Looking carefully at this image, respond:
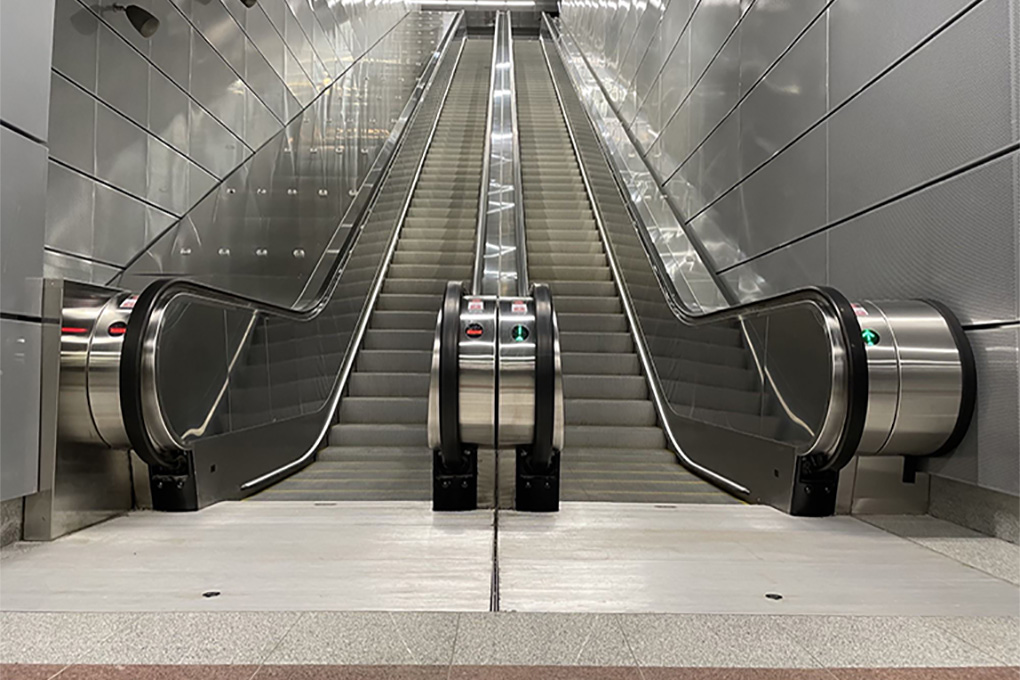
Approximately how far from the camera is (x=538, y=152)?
34.8ft

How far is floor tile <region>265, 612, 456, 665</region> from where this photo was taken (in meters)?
1.74

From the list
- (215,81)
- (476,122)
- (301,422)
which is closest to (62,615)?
(301,422)

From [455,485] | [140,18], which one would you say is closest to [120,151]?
[140,18]

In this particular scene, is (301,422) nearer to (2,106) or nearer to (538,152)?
(2,106)

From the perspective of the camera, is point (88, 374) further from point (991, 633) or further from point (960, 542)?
point (960, 542)

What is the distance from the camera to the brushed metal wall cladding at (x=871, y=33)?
131 inches

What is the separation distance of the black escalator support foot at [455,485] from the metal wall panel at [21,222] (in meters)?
1.77

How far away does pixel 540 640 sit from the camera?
1.86m

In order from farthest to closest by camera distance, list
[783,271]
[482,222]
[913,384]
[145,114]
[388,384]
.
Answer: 1. [482,222]
2. [388,384]
3. [145,114]
4. [783,271]
5. [913,384]

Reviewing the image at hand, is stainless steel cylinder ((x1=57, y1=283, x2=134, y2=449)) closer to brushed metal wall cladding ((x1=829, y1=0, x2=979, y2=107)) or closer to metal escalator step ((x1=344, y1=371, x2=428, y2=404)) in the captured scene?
metal escalator step ((x1=344, y1=371, x2=428, y2=404))

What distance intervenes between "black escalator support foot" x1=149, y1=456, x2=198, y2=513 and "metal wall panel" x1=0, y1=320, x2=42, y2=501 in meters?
0.61

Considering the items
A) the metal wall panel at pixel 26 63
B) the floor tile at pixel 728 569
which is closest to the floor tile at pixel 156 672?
the floor tile at pixel 728 569

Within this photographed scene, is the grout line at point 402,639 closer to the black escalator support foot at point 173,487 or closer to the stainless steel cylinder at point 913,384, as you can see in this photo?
the black escalator support foot at point 173,487

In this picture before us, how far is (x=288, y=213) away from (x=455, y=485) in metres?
3.83
